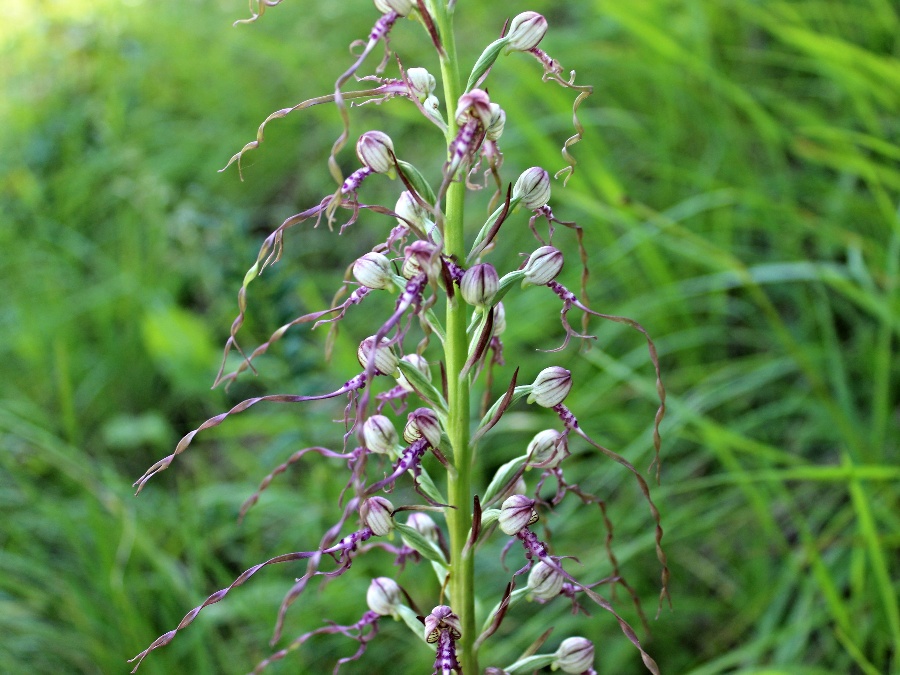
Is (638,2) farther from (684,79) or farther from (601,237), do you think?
(601,237)

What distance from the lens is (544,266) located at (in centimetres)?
89

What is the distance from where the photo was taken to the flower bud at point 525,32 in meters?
0.84

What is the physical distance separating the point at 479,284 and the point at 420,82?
25 centimetres

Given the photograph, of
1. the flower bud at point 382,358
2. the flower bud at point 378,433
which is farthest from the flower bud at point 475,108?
the flower bud at point 378,433

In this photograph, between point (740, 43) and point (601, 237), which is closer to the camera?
point (601, 237)

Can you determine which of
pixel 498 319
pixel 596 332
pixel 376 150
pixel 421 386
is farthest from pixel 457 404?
pixel 596 332

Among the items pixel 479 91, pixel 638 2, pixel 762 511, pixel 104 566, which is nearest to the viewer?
pixel 479 91

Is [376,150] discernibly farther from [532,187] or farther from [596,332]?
[596,332]

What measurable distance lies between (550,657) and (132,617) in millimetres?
1098

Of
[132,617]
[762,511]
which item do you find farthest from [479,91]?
[132,617]

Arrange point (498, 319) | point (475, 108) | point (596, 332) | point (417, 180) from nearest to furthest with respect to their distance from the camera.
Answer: point (475, 108), point (417, 180), point (498, 319), point (596, 332)

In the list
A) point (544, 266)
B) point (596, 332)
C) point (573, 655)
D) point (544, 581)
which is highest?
point (544, 266)

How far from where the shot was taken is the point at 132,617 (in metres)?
1.70

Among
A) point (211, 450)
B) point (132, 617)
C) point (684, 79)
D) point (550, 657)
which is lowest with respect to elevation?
point (211, 450)
